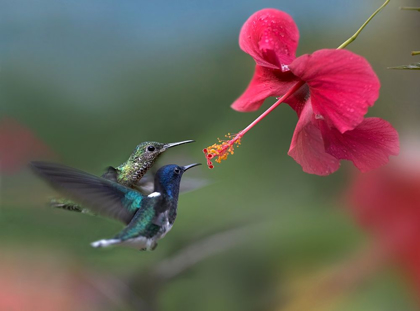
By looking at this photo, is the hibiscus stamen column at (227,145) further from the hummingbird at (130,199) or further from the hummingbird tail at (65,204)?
the hummingbird tail at (65,204)

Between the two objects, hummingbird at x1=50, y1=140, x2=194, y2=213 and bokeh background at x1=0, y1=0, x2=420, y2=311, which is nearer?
hummingbird at x1=50, y1=140, x2=194, y2=213

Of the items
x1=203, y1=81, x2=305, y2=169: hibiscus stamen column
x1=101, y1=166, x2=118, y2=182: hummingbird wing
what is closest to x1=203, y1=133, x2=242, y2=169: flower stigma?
x1=203, y1=81, x2=305, y2=169: hibiscus stamen column

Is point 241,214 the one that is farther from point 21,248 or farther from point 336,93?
point 336,93

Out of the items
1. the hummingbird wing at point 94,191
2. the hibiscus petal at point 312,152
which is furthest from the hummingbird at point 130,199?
the hibiscus petal at point 312,152

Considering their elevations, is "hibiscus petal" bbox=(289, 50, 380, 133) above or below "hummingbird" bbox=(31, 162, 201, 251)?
above

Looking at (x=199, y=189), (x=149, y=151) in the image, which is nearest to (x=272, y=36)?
(x=149, y=151)

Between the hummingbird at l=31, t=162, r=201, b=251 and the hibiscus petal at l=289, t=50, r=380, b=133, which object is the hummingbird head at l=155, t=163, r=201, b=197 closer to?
the hummingbird at l=31, t=162, r=201, b=251

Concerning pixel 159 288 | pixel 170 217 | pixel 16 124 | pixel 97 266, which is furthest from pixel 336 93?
pixel 16 124
